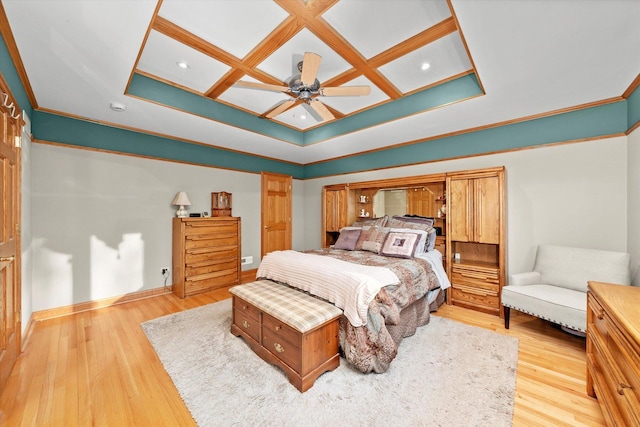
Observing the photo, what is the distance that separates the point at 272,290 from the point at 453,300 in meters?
2.56

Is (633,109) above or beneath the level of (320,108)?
beneath

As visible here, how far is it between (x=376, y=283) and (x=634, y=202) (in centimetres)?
270

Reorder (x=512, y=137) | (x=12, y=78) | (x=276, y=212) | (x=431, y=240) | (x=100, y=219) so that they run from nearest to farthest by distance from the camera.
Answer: (x=12, y=78)
(x=512, y=137)
(x=100, y=219)
(x=431, y=240)
(x=276, y=212)

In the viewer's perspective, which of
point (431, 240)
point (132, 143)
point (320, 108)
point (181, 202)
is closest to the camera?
point (320, 108)

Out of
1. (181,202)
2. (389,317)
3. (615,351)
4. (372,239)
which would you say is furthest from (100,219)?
(615,351)

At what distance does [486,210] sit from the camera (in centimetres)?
328

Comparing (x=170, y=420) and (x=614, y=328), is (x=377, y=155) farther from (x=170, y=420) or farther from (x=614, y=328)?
(x=170, y=420)

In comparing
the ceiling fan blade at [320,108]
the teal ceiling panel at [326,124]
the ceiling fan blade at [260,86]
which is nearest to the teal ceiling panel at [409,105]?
the teal ceiling panel at [326,124]

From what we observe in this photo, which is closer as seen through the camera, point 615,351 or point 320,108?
point 615,351

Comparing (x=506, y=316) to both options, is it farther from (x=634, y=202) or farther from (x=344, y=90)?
(x=344, y=90)

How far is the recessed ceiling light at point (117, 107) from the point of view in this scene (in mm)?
2836

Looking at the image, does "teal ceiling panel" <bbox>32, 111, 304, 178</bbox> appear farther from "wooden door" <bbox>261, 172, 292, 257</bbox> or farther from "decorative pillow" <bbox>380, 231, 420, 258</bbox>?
"decorative pillow" <bbox>380, 231, 420, 258</bbox>

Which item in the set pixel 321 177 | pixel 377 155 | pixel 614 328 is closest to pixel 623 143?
pixel 614 328

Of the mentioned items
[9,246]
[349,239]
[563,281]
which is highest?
[9,246]
